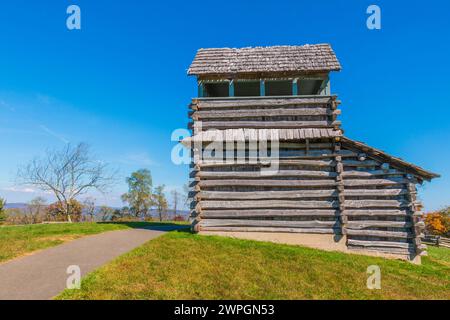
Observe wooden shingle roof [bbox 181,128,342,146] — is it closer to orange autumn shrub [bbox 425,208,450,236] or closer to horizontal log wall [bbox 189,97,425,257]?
horizontal log wall [bbox 189,97,425,257]

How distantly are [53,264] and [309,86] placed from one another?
45.5ft

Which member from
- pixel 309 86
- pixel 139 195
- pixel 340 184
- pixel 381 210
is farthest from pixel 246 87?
pixel 139 195

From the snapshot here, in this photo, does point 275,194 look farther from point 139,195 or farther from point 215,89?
Answer: point 139,195

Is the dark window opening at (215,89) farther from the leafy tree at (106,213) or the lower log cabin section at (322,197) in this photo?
the leafy tree at (106,213)

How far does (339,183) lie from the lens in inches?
426

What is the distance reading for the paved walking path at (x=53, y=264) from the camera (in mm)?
5410

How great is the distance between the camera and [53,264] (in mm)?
7094

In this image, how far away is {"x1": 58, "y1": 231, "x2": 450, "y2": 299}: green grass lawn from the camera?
224 inches

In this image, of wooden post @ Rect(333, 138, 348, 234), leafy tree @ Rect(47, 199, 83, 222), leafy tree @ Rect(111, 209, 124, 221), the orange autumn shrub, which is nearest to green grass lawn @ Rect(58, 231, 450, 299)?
wooden post @ Rect(333, 138, 348, 234)

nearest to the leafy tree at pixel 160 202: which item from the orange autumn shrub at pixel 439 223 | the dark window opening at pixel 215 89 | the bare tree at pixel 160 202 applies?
Answer: the bare tree at pixel 160 202

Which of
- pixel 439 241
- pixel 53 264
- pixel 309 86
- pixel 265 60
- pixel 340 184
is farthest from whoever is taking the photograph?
pixel 439 241

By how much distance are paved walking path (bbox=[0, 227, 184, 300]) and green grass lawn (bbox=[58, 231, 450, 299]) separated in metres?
0.56

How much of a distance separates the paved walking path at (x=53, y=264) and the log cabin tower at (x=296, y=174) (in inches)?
147
